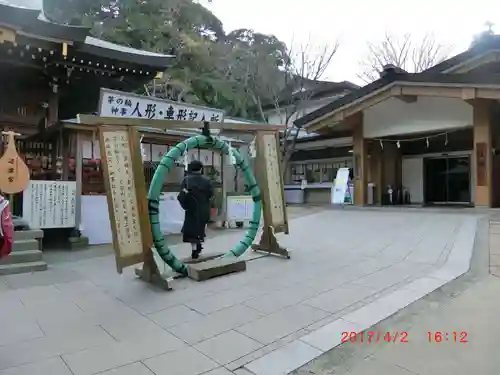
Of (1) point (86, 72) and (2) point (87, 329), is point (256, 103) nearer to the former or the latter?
(1) point (86, 72)

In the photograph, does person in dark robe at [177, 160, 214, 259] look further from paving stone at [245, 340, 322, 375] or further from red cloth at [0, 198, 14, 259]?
paving stone at [245, 340, 322, 375]

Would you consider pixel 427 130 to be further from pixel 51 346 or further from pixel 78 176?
pixel 51 346

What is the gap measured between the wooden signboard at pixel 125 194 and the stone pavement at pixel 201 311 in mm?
561

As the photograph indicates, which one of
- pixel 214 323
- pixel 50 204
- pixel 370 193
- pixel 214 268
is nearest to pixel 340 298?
pixel 214 323

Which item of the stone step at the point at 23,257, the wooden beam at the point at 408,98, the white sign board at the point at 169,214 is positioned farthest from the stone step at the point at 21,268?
Result: the wooden beam at the point at 408,98

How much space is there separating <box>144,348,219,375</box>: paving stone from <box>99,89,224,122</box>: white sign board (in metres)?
5.69

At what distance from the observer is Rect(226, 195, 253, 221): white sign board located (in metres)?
11.6

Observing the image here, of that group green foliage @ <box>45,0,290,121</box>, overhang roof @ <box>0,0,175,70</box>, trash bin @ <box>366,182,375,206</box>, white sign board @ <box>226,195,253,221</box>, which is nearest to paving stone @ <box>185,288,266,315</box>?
overhang roof @ <box>0,0,175,70</box>

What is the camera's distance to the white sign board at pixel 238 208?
11.6m

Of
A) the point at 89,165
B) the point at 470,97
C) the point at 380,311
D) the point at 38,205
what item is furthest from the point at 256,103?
the point at 380,311

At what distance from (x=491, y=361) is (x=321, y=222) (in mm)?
8700

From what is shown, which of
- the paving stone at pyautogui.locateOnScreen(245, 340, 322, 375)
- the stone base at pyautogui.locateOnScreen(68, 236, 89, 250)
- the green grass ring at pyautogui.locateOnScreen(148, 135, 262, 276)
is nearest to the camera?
the paving stone at pyautogui.locateOnScreen(245, 340, 322, 375)

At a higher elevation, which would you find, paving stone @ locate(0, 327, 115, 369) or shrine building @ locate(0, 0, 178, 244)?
shrine building @ locate(0, 0, 178, 244)

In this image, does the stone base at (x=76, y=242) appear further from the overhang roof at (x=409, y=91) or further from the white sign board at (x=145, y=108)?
the overhang roof at (x=409, y=91)
